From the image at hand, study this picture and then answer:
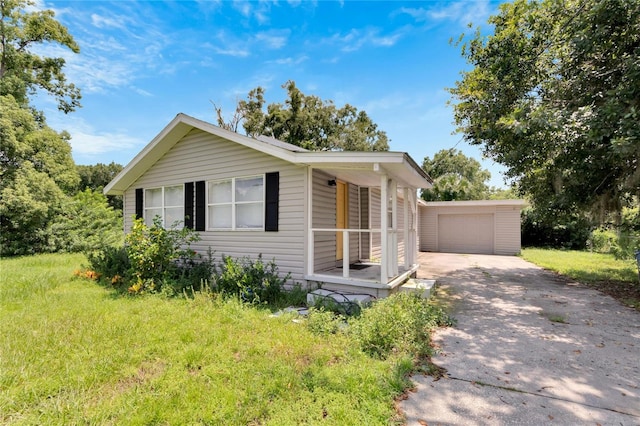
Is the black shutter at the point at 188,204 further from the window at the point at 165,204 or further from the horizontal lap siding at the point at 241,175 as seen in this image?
the window at the point at 165,204

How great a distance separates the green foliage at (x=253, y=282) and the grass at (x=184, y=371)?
64cm

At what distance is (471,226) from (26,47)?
85.1 ft

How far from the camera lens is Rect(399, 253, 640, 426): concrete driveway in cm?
260

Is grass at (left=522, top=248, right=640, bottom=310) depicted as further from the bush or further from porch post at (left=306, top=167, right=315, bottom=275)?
porch post at (left=306, top=167, right=315, bottom=275)

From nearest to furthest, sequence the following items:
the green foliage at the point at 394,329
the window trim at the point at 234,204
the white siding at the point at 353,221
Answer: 1. the green foliage at the point at 394,329
2. the window trim at the point at 234,204
3. the white siding at the point at 353,221

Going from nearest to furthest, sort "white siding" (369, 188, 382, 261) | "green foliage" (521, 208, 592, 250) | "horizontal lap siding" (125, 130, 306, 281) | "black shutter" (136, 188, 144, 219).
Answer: "horizontal lap siding" (125, 130, 306, 281) < "black shutter" (136, 188, 144, 219) < "white siding" (369, 188, 382, 261) < "green foliage" (521, 208, 592, 250)

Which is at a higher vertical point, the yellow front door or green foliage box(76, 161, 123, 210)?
green foliage box(76, 161, 123, 210)

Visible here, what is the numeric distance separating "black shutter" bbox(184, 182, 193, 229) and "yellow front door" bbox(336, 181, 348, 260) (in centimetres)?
373

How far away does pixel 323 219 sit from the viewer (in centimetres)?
680

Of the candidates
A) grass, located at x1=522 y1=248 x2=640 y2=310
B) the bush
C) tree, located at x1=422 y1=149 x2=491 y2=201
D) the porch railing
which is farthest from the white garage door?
the porch railing

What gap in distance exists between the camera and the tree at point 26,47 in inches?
630

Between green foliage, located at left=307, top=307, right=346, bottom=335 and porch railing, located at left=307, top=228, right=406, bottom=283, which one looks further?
porch railing, located at left=307, top=228, right=406, bottom=283

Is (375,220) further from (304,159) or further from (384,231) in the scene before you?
(304,159)

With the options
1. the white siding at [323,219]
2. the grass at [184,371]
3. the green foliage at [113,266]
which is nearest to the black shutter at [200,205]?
the green foliage at [113,266]
